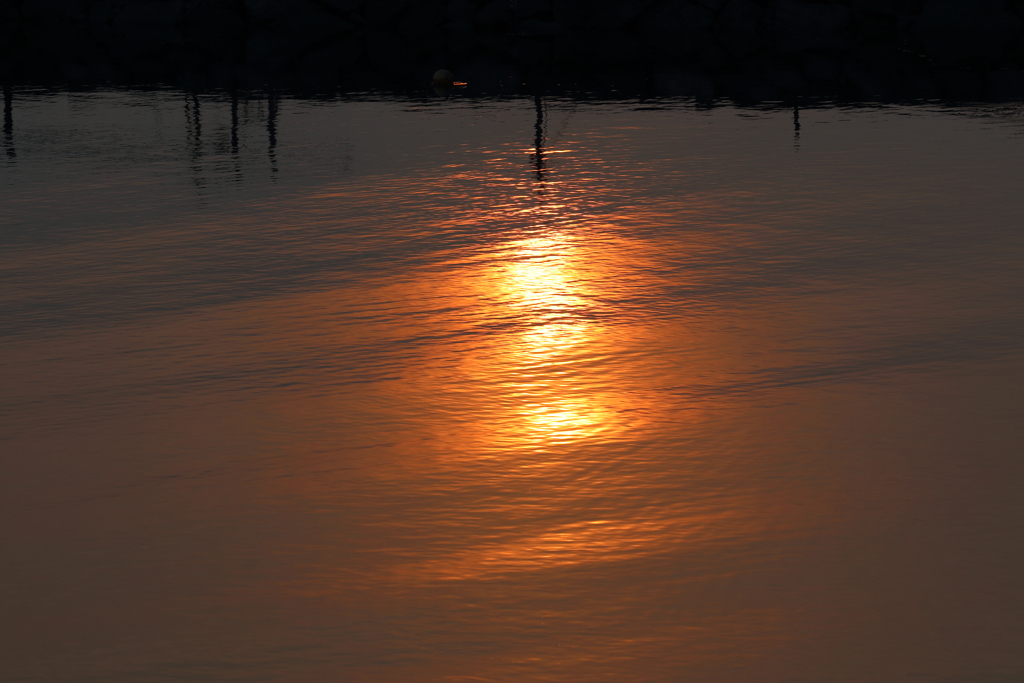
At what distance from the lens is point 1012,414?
766 cm

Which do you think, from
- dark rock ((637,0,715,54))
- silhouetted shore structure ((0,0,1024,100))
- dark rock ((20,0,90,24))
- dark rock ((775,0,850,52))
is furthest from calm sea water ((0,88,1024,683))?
dark rock ((20,0,90,24))

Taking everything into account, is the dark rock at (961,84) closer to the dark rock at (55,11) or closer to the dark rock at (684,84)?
the dark rock at (684,84)

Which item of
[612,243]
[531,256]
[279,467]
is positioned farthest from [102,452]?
[612,243]

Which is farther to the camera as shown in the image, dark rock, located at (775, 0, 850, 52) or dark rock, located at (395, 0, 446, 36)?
dark rock, located at (395, 0, 446, 36)

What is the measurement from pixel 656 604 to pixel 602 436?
2.09 metres

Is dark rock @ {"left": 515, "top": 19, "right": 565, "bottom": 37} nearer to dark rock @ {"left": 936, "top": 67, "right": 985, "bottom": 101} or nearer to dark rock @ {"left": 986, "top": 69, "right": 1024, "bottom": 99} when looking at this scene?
dark rock @ {"left": 936, "top": 67, "right": 985, "bottom": 101}

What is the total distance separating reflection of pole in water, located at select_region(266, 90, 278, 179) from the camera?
1952 cm

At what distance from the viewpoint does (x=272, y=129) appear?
2400 cm

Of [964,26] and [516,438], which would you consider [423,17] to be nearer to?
[964,26]

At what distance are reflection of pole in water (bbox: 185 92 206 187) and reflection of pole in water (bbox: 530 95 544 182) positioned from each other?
16.0 feet

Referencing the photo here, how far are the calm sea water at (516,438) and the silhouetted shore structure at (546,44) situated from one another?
1746 cm

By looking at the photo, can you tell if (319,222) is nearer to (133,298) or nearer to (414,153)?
(133,298)

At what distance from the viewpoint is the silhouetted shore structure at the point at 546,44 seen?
3406 centimetres

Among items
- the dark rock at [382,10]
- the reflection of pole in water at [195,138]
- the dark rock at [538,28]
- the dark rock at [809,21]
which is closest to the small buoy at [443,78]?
A: the reflection of pole in water at [195,138]
